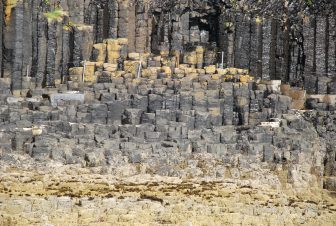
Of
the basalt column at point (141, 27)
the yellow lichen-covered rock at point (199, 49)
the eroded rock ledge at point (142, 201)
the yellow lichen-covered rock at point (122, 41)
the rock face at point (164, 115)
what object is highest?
the basalt column at point (141, 27)

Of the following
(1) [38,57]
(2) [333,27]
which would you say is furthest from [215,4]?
(1) [38,57]

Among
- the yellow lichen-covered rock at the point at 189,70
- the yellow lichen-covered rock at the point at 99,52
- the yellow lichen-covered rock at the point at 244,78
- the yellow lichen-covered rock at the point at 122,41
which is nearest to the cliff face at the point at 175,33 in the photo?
the yellow lichen-covered rock at the point at 99,52

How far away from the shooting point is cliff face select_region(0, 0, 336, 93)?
136 feet

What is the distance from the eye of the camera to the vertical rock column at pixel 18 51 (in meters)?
39.5

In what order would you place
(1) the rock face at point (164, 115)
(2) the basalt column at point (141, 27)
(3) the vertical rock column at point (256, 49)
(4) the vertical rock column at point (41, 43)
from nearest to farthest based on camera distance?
(1) the rock face at point (164, 115), (4) the vertical rock column at point (41, 43), (3) the vertical rock column at point (256, 49), (2) the basalt column at point (141, 27)

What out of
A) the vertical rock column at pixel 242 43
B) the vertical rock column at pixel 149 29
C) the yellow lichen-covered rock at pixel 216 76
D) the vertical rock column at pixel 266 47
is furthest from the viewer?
the vertical rock column at pixel 149 29

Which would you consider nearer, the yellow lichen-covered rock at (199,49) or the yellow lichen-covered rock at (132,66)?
the yellow lichen-covered rock at (132,66)

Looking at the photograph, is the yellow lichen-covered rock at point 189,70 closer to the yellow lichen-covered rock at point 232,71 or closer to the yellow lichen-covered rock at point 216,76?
the yellow lichen-covered rock at point 216,76

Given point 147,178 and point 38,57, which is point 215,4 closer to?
point 38,57

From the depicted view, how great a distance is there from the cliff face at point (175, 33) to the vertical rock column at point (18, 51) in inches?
2.1

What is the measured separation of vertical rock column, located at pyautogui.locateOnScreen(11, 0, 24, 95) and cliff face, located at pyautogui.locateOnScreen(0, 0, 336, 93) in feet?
0.17

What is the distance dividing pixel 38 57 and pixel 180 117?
10556 millimetres

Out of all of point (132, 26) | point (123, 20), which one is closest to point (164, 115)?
point (123, 20)

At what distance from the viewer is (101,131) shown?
3228 centimetres
